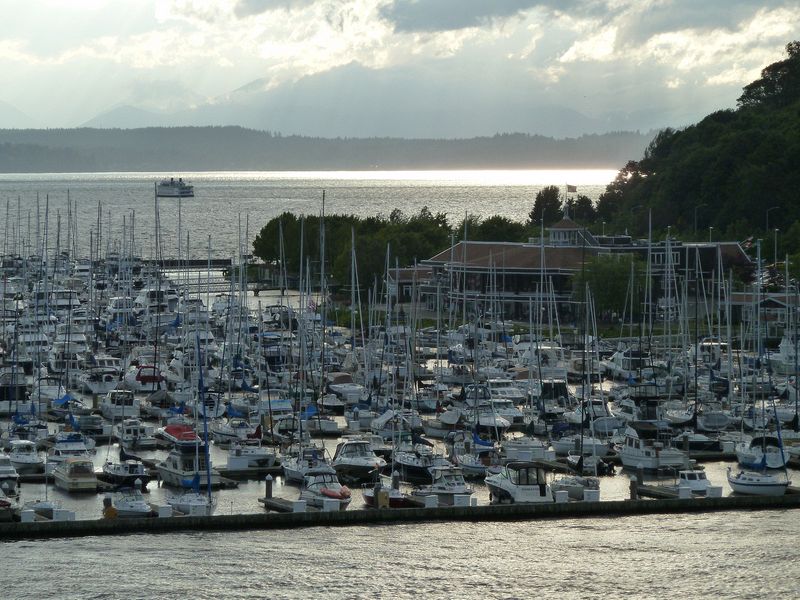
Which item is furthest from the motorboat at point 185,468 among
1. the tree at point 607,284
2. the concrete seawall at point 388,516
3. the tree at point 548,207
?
the tree at point 548,207

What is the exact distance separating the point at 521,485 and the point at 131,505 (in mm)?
8357

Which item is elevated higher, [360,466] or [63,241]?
[63,241]

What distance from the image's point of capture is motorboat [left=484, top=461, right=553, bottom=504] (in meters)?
33.0

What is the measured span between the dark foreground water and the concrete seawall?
34 centimetres

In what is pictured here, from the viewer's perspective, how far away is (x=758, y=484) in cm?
3431

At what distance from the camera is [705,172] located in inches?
3976

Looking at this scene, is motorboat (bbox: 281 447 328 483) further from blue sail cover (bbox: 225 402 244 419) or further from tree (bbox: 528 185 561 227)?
tree (bbox: 528 185 561 227)

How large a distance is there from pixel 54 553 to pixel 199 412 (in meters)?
13.3

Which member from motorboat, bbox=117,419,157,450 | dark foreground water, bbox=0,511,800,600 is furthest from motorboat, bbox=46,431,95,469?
dark foreground water, bbox=0,511,800,600

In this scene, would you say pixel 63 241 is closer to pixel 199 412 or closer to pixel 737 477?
pixel 199 412

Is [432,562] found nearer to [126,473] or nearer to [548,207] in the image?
[126,473]

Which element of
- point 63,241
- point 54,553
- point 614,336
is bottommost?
point 54,553

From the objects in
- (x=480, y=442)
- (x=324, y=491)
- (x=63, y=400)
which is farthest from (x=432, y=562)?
(x=63, y=400)

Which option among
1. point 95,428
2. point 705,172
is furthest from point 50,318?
point 705,172
